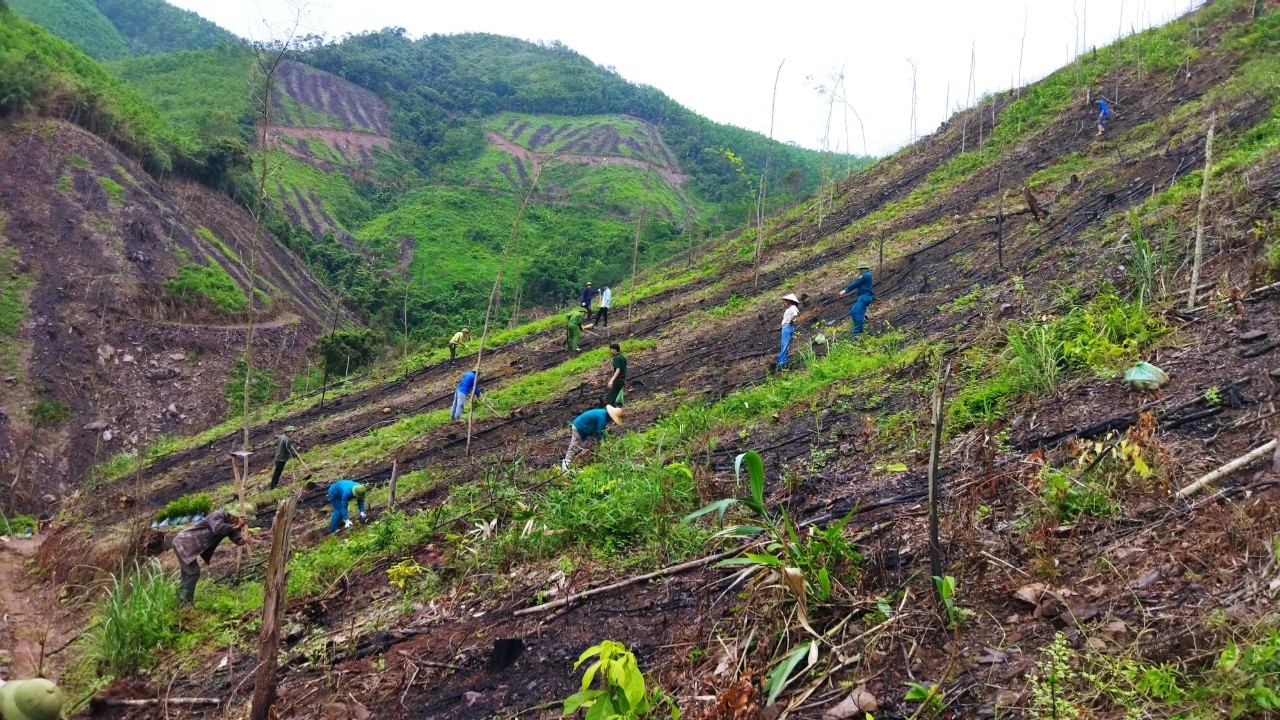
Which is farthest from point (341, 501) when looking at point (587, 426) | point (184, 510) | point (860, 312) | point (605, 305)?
point (605, 305)

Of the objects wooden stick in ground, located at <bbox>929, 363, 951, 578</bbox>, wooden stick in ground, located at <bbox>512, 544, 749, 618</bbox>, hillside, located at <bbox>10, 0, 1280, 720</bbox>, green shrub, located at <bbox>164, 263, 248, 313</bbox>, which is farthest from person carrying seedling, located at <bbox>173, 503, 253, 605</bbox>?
green shrub, located at <bbox>164, 263, 248, 313</bbox>

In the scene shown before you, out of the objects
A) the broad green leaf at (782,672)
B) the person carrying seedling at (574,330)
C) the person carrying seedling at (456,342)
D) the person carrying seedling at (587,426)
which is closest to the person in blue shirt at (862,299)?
the person carrying seedling at (587,426)

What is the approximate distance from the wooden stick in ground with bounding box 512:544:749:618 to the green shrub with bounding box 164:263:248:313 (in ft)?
86.5

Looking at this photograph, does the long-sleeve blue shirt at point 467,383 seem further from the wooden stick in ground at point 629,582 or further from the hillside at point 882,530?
the wooden stick in ground at point 629,582

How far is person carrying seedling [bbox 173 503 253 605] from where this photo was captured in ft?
20.4

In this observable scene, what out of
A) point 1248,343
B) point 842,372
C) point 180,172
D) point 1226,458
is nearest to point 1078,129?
point 842,372

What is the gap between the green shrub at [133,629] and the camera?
5.37 m

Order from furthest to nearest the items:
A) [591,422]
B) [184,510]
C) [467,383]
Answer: [467,383], [184,510], [591,422]

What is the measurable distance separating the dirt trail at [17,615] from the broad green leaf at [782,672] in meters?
6.37

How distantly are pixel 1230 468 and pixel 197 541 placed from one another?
24.6 ft

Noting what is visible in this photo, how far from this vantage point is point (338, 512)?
7.90 metres

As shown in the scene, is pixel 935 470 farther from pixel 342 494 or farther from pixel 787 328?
pixel 342 494

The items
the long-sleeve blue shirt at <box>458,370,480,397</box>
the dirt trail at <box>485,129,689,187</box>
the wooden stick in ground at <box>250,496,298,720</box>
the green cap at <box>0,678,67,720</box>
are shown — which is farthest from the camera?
the dirt trail at <box>485,129,689,187</box>

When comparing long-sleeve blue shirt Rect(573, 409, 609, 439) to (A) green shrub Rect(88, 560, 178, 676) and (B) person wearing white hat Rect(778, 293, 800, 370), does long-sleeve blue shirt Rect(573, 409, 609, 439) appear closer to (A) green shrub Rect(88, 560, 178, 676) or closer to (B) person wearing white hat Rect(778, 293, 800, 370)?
(B) person wearing white hat Rect(778, 293, 800, 370)
